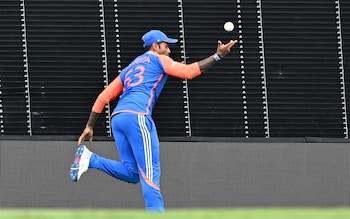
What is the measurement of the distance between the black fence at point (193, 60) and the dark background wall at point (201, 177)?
239 millimetres

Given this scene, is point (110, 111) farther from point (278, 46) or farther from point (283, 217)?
point (283, 217)

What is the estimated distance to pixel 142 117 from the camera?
11.6m

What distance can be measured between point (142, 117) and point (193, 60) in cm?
259

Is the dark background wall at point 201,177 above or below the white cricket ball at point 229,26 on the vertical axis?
below

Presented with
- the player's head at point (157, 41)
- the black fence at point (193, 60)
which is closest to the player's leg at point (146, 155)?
the player's head at point (157, 41)

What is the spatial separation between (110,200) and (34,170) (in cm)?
80


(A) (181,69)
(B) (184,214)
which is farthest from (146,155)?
(B) (184,214)

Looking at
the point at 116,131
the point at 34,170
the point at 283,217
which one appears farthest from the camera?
the point at 34,170

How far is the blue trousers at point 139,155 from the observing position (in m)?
11.5

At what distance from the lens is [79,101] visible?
14078 mm

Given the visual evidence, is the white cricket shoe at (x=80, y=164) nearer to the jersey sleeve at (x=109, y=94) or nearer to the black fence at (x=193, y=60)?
the jersey sleeve at (x=109, y=94)

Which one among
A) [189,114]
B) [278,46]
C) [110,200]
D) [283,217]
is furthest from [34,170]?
[283,217]

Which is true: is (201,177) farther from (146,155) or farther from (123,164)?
(146,155)

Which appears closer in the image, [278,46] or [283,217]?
[283,217]
